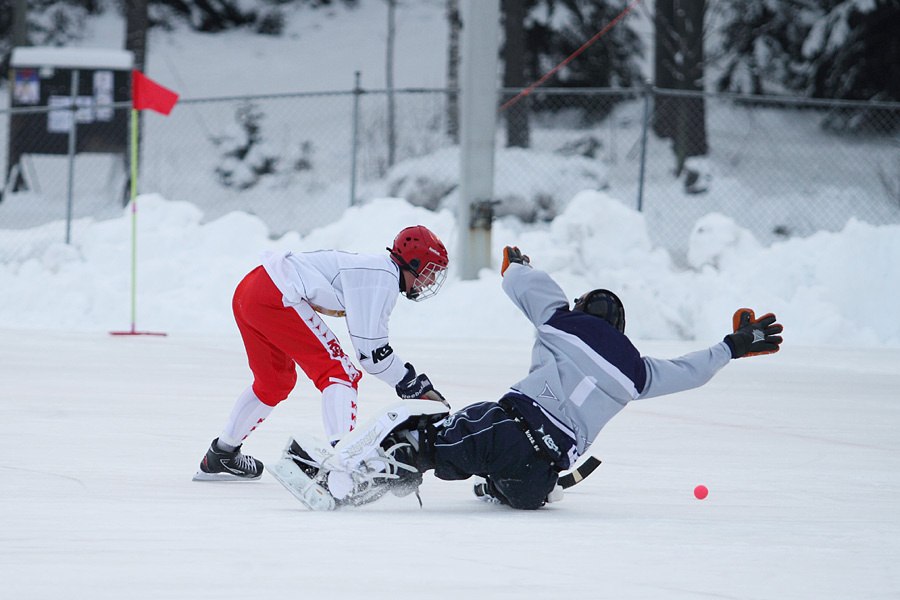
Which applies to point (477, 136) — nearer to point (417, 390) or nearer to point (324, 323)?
point (324, 323)

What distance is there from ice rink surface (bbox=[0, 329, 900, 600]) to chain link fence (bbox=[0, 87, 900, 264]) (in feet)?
32.2

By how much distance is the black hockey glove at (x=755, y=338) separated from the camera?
4246 mm

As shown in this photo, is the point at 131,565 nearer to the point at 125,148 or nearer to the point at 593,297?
the point at 593,297

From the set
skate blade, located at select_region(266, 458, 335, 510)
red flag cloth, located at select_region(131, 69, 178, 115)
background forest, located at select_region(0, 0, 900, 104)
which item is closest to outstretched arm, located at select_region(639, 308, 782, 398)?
skate blade, located at select_region(266, 458, 335, 510)

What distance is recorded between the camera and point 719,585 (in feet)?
10.5

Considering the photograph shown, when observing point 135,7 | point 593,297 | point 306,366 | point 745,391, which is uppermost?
point 135,7

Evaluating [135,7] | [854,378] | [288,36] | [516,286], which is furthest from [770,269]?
[288,36]

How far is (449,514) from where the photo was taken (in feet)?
14.0

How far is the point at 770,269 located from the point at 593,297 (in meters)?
9.05

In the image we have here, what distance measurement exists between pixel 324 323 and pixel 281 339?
20 centimetres

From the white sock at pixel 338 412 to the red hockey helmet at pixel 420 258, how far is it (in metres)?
0.50

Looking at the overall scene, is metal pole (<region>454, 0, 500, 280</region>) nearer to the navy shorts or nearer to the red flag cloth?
the red flag cloth

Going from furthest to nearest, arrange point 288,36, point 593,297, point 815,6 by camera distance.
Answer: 1. point 288,36
2. point 815,6
3. point 593,297

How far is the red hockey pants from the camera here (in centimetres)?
458
